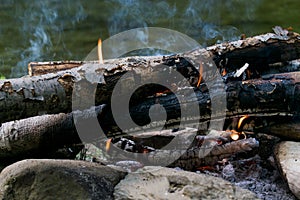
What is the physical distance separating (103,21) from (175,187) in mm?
4864

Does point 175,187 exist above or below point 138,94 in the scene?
below

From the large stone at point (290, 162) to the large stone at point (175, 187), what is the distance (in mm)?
246

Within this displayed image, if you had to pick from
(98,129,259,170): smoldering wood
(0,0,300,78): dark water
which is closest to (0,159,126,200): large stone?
(98,129,259,170): smoldering wood

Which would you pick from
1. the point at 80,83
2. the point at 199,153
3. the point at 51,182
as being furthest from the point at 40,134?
the point at 199,153

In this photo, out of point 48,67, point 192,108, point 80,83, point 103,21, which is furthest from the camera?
point 103,21

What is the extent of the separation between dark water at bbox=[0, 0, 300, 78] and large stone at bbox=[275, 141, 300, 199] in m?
3.76

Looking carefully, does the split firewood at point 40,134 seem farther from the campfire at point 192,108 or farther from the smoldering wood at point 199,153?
the smoldering wood at point 199,153

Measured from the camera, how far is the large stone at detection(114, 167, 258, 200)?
1.72m

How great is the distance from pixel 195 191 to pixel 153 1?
19.0 feet

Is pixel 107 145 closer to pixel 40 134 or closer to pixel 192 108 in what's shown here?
pixel 40 134

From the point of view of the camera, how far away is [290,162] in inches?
78.1

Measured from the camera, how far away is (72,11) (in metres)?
6.64

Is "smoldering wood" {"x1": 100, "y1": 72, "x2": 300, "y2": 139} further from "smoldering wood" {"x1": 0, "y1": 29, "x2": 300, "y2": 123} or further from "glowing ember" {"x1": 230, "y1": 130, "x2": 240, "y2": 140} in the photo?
"glowing ember" {"x1": 230, "y1": 130, "x2": 240, "y2": 140}

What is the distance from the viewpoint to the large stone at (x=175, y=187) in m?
→ 1.72
